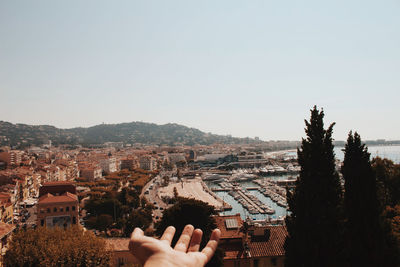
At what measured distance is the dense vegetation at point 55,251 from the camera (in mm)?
9336

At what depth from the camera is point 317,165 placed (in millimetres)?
6199

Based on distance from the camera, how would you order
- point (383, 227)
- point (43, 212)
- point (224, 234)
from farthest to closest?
point (43, 212)
point (224, 234)
point (383, 227)

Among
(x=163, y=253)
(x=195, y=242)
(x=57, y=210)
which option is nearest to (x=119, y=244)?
(x=57, y=210)

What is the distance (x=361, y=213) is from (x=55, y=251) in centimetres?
866

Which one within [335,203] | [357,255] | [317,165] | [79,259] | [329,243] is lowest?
[79,259]

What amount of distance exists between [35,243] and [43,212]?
918cm

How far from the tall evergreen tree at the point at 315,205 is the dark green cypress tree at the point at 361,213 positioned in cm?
56

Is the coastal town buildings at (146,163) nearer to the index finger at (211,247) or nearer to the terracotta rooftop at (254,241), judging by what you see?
the terracotta rooftop at (254,241)

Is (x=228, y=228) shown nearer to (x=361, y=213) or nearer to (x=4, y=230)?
(x=361, y=213)

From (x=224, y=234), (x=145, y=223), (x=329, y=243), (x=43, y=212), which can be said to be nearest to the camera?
(x=329, y=243)

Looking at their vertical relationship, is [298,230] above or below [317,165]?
below

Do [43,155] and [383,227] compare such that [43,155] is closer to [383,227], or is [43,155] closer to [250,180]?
[250,180]

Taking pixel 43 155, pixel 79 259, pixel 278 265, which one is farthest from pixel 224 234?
pixel 43 155

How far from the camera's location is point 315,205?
590 cm
